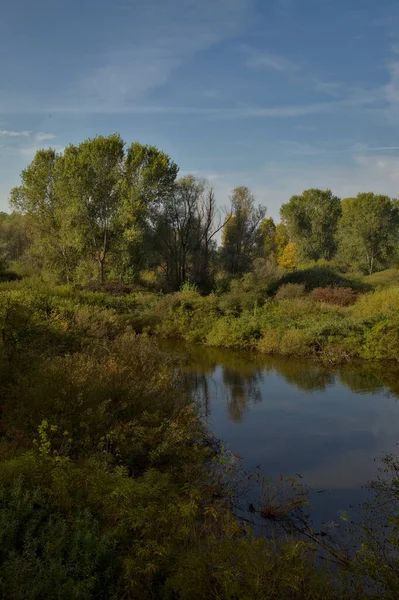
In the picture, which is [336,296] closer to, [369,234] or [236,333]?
[236,333]

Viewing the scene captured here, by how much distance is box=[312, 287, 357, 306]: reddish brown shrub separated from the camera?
73.4ft

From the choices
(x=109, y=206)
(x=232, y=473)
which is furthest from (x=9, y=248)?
(x=232, y=473)

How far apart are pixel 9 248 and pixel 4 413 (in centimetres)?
4196

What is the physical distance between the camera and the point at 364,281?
29984 millimetres

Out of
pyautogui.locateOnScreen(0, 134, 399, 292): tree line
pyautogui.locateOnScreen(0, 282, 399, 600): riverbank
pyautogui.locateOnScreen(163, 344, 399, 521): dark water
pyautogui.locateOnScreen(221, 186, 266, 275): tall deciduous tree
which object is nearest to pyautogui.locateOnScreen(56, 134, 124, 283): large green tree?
pyautogui.locateOnScreen(0, 134, 399, 292): tree line

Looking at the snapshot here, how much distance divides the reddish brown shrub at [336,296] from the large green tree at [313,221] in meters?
26.5

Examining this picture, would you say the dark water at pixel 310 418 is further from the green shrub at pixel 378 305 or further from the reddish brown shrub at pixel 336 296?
the reddish brown shrub at pixel 336 296

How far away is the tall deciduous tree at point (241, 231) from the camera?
35.4 m

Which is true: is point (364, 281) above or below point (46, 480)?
above

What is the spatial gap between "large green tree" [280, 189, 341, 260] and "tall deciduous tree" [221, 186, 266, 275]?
575 inches

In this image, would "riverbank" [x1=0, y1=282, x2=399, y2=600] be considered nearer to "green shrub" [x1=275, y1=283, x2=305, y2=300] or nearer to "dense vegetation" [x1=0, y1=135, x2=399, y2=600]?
"dense vegetation" [x1=0, y1=135, x2=399, y2=600]

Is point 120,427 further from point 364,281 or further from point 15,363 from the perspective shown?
point 364,281

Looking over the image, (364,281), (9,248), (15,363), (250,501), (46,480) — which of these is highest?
A: (9,248)

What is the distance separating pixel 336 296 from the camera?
2261 centimetres
